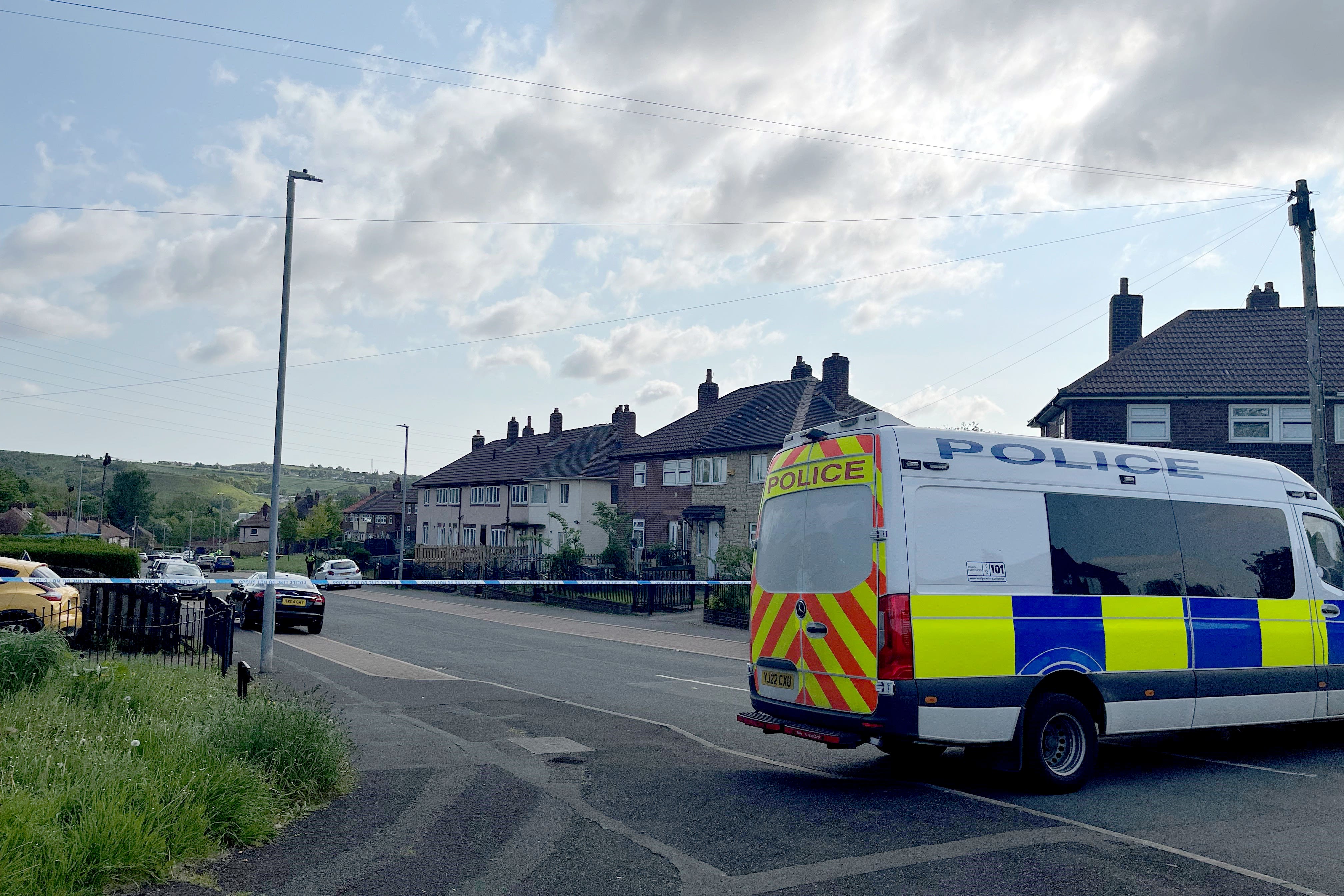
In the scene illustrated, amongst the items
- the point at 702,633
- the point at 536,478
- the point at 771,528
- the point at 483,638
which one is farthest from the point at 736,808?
the point at 536,478

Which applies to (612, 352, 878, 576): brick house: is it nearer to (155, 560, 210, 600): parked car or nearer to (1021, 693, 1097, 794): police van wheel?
(155, 560, 210, 600): parked car

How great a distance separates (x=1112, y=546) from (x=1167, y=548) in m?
0.73

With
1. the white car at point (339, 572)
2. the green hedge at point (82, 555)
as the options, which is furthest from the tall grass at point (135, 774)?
the white car at point (339, 572)

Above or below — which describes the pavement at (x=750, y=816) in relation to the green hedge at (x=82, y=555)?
below

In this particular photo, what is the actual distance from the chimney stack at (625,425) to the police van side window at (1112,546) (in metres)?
53.3

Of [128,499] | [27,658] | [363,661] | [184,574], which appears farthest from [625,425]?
[128,499]

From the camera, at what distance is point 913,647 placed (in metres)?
7.32

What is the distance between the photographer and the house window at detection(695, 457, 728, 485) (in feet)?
151

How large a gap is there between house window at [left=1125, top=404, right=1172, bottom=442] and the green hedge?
93.2 ft

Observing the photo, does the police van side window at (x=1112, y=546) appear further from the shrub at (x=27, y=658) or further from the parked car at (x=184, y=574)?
the parked car at (x=184, y=574)

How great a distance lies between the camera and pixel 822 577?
8070 millimetres

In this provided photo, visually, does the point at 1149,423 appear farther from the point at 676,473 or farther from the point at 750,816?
the point at 750,816

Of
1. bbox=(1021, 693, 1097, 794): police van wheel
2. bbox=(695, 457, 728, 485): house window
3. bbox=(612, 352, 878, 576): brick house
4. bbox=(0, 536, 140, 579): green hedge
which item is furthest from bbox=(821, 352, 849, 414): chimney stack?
bbox=(1021, 693, 1097, 794): police van wheel

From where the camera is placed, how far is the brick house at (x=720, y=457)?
4425 cm
